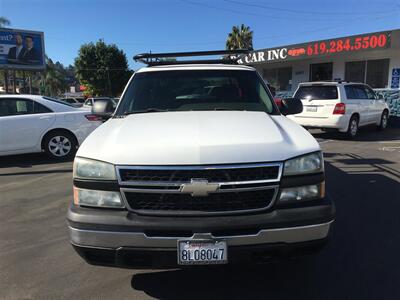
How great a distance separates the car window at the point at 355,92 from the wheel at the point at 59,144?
8273 mm

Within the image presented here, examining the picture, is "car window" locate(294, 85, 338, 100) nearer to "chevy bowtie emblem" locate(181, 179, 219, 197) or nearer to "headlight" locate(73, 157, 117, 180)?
"chevy bowtie emblem" locate(181, 179, 219, 197)

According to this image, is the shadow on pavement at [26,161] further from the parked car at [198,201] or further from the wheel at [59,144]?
the parked car at [198,201]

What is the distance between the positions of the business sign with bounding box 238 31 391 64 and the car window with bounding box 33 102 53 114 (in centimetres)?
963

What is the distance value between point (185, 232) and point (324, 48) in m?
18.1

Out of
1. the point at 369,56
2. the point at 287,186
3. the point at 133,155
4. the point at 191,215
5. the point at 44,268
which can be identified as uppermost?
the point at 369,56

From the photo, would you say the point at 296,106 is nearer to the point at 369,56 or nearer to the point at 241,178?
the point at 241,178

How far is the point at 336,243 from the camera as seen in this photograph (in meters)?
3.98

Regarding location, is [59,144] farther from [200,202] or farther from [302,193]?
[302,193]

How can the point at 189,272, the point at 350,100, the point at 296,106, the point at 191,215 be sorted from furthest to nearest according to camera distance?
the point at 350,100
the point at 296,106
the point at 189,272
the point at 191,215

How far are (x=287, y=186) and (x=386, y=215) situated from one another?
9.07ft

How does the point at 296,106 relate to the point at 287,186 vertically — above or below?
above

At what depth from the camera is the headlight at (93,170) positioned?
2.72m

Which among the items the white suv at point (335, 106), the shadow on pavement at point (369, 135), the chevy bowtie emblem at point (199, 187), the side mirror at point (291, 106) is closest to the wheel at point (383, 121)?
the shadow on pavement at point (369, 135)

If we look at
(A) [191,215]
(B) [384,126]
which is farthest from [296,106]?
(B) [384,126]
